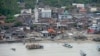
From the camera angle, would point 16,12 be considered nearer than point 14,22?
No

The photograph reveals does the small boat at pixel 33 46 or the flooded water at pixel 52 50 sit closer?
the flooded water at pixel 52 50

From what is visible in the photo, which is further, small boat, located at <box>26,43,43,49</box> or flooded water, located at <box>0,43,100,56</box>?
small boat, located at <box>26,43,43,49</box>

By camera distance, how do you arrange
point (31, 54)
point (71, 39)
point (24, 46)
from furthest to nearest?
point (71, 39) → point (24, 46) → point (31, 54)

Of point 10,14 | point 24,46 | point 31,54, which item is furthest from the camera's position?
point 10,14

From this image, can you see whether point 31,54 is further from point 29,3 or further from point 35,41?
point 29,3

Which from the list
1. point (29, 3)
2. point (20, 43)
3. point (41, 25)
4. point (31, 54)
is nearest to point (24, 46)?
point (20, 43)

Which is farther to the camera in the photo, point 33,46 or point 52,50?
point 33,46
